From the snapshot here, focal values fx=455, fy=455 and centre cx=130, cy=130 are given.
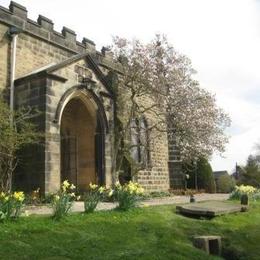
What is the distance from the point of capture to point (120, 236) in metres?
8.73

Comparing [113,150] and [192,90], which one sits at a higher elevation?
[192,90]

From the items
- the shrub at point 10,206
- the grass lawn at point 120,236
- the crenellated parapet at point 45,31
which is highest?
the crenellated parapet at point 45,31

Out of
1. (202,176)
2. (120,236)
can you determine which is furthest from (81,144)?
(202,176)

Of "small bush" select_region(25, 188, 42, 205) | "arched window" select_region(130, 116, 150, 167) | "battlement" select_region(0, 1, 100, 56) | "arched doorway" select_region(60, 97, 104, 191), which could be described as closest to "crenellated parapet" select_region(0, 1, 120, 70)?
"battlement" select_region(0, 1, 100, 56)

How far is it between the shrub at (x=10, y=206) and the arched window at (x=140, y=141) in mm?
14016

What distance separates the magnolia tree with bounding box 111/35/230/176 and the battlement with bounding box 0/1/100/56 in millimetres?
2404

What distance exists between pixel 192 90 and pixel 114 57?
16.6 ft

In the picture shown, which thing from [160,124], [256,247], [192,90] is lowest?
[256,247]

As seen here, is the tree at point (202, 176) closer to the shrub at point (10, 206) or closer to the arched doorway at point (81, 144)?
the arched doorway at point (81, 144)

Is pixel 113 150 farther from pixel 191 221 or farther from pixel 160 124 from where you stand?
pixel 191 221

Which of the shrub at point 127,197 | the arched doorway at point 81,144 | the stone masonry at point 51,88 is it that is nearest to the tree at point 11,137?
the stone masonry at point 51,88

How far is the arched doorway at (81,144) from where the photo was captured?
1883cm

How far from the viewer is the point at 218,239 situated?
9008 mm

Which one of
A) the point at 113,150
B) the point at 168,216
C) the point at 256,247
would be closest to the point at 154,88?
the point at 113,150
